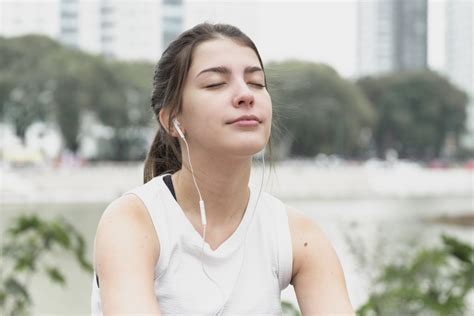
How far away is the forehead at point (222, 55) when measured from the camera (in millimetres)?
995

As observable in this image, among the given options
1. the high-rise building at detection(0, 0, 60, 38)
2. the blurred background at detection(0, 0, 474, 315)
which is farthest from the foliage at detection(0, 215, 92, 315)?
the high-rise building at detection(0, 0, 60, 38)

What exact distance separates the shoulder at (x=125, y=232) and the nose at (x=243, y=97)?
0.60 feet

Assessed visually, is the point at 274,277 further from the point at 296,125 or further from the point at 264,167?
the point at 296,125

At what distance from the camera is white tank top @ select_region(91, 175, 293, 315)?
948 mm

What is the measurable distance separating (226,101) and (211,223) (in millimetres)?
175

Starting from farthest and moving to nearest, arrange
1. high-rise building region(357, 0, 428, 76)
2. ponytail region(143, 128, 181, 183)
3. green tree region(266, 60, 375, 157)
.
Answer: high-rise building region(357, 0, 428, 76), green tree region(266, 60, 375, 157), ponytail region(143, 128, 181, 183)

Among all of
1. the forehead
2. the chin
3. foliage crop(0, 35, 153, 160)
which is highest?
the forehead

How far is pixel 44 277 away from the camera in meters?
5.77

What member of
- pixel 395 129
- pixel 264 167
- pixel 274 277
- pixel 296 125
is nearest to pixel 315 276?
pixel 274 277

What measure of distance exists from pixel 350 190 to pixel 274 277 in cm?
2871

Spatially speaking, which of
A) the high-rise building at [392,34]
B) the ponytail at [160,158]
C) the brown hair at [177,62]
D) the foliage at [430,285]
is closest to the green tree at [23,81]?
the foliage at [430,285]

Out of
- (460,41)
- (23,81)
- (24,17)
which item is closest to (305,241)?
(23,81)

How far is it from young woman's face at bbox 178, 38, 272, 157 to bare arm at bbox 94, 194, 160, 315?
0.14 meters

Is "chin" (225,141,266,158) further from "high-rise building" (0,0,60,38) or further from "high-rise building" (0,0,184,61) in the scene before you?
"high-rise building" (0,0,60,38)
